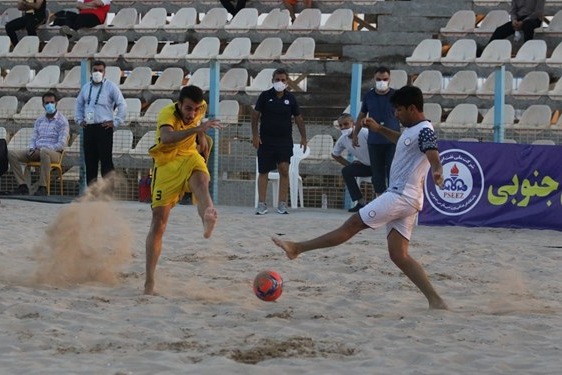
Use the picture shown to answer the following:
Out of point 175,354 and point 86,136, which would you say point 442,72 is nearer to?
point 86,136

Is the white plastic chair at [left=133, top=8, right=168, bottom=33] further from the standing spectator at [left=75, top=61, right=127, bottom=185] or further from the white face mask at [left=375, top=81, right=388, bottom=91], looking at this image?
the white face mask at [left=375, top=81, right=388, bottom=91]

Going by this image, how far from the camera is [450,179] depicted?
1516 cm

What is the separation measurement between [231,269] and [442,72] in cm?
1102

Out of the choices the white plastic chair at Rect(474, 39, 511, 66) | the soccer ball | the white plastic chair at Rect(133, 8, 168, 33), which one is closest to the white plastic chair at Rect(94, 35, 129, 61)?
the white plastic chair at Rect(133, 8, 168, 33)

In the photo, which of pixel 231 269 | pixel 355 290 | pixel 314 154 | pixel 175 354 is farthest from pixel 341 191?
pixel 175 354

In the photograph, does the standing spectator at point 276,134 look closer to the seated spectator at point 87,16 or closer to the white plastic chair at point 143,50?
the white plastic chair at point 143,50

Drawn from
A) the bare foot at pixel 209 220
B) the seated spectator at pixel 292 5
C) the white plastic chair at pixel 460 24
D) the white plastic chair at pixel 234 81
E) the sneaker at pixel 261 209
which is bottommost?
the sneaker at pixel 261 209

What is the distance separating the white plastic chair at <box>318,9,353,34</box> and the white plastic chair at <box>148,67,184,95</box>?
9.56ft

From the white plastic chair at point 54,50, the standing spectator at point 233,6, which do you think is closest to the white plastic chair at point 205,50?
the standing spectator at point 233,6

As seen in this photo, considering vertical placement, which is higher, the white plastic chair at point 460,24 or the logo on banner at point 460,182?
the white plastic chair at point 460,24

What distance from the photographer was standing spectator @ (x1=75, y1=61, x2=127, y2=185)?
56.7 feet

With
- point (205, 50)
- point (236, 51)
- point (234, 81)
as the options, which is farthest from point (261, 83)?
point (205, 50)

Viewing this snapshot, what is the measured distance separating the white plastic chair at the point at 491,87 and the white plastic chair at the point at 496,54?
1.66 ft

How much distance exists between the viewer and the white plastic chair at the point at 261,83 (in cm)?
2041
